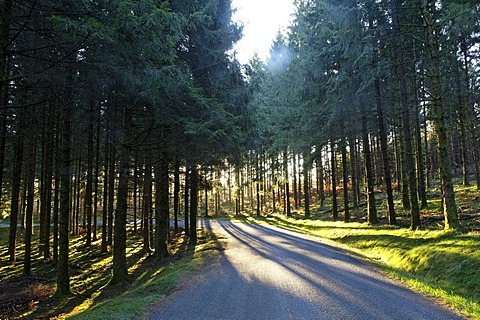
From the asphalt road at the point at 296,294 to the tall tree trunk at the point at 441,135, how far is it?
3.06m

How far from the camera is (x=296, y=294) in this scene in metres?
6.16

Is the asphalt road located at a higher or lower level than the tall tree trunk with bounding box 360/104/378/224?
lower

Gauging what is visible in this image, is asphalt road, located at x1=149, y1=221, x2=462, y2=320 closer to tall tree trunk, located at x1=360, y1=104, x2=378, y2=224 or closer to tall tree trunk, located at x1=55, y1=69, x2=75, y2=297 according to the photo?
tall tree trunk, located at x1=55, y1=69, x2=75, y2=297

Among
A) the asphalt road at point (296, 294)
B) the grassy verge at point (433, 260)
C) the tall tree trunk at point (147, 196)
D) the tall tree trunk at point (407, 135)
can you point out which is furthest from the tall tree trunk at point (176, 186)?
the tall tree trunk at point (407, 135)

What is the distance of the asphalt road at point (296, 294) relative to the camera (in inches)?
204

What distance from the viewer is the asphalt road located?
518 cm

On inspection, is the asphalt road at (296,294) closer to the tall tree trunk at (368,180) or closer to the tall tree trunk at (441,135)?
the tall tree trunk at (441,135)

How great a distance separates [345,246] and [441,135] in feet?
18.7

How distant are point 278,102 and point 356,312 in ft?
70.4

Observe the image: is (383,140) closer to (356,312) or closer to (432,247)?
(432,247)

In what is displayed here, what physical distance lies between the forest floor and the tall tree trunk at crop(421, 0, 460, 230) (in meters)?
0.60

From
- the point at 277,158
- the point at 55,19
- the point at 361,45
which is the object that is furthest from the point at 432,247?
the point at 277,158

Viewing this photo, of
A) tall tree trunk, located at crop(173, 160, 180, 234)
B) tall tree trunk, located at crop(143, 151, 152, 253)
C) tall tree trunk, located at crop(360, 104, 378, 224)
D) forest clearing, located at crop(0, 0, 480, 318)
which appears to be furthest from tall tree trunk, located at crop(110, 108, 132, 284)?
tall tree trunk, located at crop(360, 104, 378, 224)

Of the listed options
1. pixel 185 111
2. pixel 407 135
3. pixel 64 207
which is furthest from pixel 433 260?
pixel 64 207
